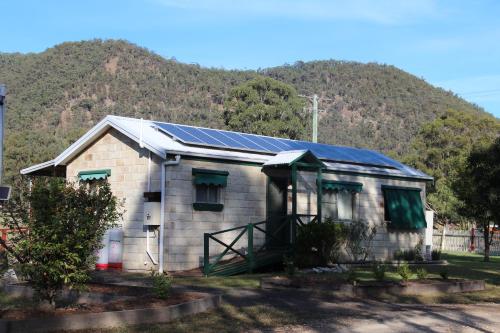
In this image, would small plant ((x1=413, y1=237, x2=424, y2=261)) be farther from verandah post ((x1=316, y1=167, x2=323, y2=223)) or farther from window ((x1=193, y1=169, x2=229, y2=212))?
window ((x1=193, y1=169, x2=229, y2=212))

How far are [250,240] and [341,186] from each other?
15.6 ft

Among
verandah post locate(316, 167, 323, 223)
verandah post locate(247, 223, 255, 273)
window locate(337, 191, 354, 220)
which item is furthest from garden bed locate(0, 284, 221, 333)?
window locate(337, 191, 354, 220)

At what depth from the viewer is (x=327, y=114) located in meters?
103

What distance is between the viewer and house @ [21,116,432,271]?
17.8 metres

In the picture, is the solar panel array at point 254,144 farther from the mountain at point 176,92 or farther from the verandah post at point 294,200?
the mountain at point 176,92

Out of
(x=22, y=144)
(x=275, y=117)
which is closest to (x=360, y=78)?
(x=275, y=117)

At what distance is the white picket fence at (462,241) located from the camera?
37.6 meters

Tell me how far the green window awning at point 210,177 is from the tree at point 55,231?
8.16m

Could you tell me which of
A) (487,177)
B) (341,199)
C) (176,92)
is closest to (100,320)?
(487,177)

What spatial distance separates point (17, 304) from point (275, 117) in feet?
164

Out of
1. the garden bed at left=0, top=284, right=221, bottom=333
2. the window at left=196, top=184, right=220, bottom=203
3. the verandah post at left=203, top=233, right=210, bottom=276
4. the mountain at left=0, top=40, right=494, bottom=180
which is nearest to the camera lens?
the garden bed at left=0, top=284, right=221, bottom=333

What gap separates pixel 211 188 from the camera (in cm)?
1867

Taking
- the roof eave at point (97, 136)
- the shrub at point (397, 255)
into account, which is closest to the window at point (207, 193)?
the roof eave at point (97, 136)

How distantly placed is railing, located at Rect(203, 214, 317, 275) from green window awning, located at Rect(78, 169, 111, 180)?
3704 millimetres
